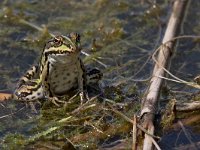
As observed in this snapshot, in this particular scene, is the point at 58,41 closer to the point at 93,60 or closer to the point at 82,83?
the point at 82,83

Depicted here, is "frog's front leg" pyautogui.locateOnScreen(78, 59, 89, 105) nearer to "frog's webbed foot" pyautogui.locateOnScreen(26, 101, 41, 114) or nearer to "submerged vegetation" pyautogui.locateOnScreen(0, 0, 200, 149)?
"submerged vegetation" pyautogui.locateOnScreen(0, 0, 200, 149)

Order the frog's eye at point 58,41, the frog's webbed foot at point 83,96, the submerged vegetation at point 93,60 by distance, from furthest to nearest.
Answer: the frog's webbed foot at point 83,96, the frog's eye at point 58,41, the submerged vegetation at point 93,60

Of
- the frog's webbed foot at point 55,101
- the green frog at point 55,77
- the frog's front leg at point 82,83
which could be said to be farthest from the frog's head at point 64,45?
the frog's webbed foot at point 55,101

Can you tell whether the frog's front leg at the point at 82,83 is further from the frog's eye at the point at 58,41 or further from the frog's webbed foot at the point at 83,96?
the frog's eye at the point at 58,41

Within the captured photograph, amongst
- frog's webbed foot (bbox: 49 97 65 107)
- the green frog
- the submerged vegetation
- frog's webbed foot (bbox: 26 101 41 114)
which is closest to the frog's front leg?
the green frog

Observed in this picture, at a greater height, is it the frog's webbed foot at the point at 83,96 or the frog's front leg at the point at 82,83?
the frog's front leg at the point at 82,83

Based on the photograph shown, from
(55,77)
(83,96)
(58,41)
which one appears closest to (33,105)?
(55,77)

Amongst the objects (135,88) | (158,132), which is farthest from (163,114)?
(135,88)

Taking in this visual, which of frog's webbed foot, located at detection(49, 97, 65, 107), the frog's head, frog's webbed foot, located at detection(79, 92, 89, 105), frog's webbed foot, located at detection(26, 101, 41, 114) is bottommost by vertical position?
frog's webbed foot, located at detection(26, 101, 41, 114)

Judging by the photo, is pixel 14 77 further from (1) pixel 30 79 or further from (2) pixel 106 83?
(2) pixel 106 83
